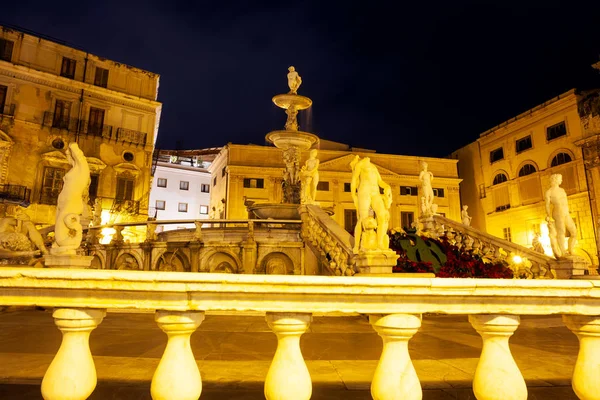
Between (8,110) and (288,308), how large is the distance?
2968cm

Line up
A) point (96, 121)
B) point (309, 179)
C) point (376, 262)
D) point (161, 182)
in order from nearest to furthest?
point (376, 262) → point (309, 179) → point (96, 121) → point (161, 182)

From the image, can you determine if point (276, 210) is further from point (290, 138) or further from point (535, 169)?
point (535, 169)

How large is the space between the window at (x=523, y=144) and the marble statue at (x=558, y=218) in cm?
2612

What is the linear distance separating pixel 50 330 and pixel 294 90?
13202 millimetres

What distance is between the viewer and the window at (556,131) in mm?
30133

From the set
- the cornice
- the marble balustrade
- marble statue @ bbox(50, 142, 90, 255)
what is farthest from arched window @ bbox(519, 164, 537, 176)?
the marble balustrade

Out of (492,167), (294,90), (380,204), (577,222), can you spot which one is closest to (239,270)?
(380,204)

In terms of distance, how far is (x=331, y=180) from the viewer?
3872cm

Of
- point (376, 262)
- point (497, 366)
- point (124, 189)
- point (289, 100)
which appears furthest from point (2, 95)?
point (497, 366)

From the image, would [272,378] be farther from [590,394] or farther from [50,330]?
[50,330]

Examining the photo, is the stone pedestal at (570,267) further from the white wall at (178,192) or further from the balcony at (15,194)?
the white wall at (178,192)

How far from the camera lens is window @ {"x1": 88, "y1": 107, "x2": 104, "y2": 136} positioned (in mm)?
27312

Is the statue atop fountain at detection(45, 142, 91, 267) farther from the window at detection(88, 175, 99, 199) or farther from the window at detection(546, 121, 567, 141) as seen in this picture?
the window at detection(546, 121, 567, 141)

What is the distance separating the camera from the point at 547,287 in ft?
6.66
